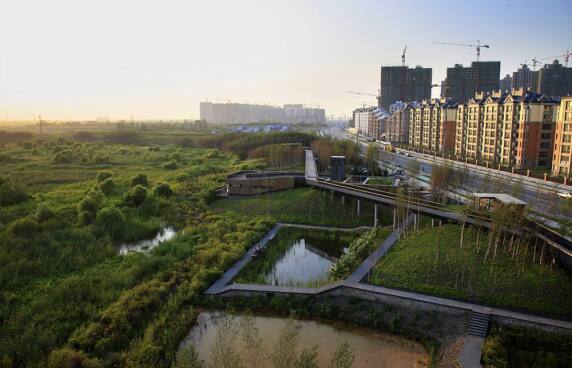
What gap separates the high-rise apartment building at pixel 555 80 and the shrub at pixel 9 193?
80550 mm

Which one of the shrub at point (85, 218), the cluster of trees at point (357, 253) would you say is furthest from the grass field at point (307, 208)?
the shrub at point (85, 218)

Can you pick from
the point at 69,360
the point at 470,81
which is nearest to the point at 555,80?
the point at 470,81

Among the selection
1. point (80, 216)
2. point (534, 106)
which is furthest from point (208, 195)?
point (534, 106)

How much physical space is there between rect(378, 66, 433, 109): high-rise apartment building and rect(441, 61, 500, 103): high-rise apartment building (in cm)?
1859

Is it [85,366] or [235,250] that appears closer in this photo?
[85,366]

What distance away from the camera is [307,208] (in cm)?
2762

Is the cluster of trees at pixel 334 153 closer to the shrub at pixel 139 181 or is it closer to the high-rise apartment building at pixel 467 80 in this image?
the shrub at pixel 139 181

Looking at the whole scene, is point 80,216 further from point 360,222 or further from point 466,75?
point 466,75

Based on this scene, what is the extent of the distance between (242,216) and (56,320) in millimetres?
14161

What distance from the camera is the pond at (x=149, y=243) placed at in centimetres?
2148

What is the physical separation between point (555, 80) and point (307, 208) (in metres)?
71.0

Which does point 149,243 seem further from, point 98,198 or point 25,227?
point 98,198

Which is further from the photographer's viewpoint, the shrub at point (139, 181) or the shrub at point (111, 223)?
the shrub at point (139, 181)

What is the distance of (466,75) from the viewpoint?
322 ft
